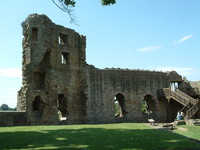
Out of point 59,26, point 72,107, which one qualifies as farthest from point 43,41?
point 72,107

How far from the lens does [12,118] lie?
25.7 m

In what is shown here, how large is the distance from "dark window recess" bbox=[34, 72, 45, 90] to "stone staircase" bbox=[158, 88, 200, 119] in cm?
1589

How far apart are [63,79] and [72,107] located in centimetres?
327

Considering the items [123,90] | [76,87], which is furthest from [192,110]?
[76,87]

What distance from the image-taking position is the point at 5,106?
479 feet

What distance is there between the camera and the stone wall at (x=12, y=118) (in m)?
25.0

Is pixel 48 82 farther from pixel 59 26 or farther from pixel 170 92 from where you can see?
pixel 170 92

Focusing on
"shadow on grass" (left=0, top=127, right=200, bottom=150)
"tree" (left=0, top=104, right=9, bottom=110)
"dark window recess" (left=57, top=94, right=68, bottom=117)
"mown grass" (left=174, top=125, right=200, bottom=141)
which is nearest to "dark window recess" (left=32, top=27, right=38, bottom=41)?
"dark window recess" (left=57, top=94, right=68, bottom=117)

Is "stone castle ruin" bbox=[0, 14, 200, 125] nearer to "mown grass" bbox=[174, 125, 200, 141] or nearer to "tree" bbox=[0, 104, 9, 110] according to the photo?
"mown grass" bbox=[174, 125, 200, 141]

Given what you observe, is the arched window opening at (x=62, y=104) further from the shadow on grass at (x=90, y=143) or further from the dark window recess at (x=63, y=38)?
the shadow on grass at (x=90, y=143)

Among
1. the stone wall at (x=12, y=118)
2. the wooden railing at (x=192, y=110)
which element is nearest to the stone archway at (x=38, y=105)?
the stone wall at (x=12, y=118)

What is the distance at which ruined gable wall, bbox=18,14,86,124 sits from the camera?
28.8 metres

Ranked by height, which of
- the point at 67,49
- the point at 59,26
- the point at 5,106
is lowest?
the point at 5,106

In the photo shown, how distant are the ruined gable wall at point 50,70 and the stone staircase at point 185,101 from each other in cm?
1171
